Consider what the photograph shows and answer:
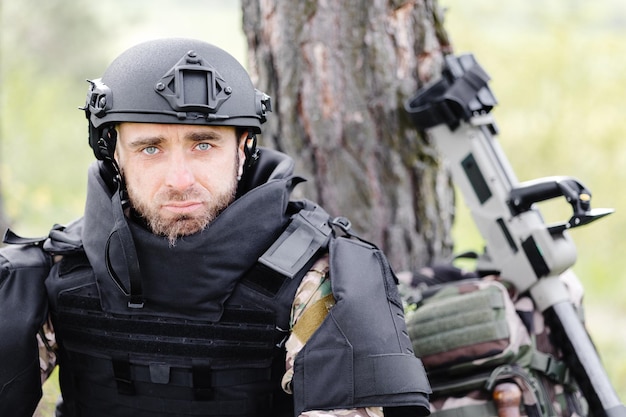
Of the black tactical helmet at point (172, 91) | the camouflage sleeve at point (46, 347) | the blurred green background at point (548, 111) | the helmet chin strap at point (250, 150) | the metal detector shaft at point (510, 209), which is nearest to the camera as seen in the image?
the black tactical helmet at point (172, 91)

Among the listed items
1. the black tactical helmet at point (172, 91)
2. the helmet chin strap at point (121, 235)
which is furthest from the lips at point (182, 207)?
the black tactical helmet at point (172, 91)

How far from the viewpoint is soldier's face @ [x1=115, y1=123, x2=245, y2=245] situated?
2.62 m

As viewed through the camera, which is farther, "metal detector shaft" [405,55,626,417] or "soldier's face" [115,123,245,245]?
"metal detector shaft" [405,55,626,417]

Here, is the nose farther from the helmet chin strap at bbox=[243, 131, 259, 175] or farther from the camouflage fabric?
the camouflage fabric

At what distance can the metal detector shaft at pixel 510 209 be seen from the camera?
3273 millimetres

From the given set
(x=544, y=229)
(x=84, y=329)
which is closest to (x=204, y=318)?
(x=84, y=329)

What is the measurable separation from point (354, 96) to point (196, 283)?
1510 millimetres

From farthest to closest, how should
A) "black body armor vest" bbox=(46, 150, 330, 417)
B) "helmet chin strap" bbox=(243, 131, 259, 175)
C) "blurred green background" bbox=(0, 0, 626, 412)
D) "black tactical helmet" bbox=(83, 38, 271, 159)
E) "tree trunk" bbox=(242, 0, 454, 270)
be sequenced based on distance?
1. "blurred green background" bbox=(0, 0, 626, 412)
2. "tree trunk" bbox=(242, 0, 454, 270)
3. "helmet chin strap" bbox=(243, 131, 259, 175)
4. "black body armor vest" bbox=(46, 150, 330, 417)
5. "black tactical helmet" bbox=(83, 38, 271, 159)

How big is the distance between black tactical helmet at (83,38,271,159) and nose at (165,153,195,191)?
13cm

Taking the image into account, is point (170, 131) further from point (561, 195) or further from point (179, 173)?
point (561, 195)

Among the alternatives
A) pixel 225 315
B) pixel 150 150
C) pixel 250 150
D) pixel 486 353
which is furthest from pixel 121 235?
pixel 486 353

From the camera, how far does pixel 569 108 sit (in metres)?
8.65

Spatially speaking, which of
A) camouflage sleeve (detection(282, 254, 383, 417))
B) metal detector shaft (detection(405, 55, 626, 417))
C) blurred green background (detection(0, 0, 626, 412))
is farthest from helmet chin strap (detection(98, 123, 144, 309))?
blurred green background (detection(0, 0, 626, 412))

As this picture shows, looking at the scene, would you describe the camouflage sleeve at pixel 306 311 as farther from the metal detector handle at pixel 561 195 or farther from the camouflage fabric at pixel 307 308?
the metal detector handle at pixel 561 195
